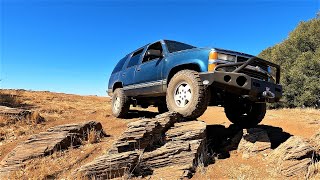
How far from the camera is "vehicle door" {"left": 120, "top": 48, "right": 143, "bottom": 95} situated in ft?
28.9

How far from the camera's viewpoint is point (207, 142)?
672 centimetres

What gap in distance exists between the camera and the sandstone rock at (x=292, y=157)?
17.4 feet

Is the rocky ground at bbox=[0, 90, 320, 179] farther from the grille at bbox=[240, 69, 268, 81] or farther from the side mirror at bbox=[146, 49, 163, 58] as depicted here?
the side mirror at bbox=[146, 49, 163, 58]

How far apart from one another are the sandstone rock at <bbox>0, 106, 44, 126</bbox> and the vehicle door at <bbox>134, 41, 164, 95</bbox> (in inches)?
135

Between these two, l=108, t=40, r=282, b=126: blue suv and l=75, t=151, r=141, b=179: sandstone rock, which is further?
l=108, t=40, r=282, b=126: blue suv

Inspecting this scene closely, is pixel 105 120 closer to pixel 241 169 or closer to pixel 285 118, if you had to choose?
pixel 241 169

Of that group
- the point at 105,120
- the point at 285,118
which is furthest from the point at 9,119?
the point at 285,118

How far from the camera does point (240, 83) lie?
5.87m

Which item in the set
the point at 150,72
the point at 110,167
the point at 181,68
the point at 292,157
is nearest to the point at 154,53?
the point at 150,72

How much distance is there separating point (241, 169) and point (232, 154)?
0.86 m

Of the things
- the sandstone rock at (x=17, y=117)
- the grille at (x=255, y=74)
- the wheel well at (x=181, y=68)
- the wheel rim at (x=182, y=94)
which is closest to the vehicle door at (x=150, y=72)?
the wheel well at (x=181, y=68)

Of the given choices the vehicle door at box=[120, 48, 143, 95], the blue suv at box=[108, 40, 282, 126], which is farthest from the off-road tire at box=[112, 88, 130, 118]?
the blue suv at box=[108, 40, 282, 126]

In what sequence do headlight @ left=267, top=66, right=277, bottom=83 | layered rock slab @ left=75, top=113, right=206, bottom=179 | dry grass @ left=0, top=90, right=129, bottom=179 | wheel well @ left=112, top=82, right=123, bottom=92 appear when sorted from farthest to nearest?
wheel well @ left=112, top=82, right=123, bottom=92 < headlight @ left=267, top=66, right=277, bottom=83 < dry grass @ left=0, top=90, right=129, bottom=179 < layered rock slab @ left=75, top=113, right=206, bottom=179

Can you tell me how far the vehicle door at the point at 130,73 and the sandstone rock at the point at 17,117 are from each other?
2.85 meters
